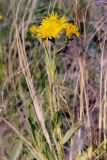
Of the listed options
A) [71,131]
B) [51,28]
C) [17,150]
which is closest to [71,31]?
[51,28]

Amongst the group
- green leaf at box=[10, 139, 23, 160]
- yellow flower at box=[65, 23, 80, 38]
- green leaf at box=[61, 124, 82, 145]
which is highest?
yellow flower at box=[65, 23, 80, 38]

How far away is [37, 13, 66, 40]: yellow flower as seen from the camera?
4.18ft

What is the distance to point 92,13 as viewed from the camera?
6.63ft

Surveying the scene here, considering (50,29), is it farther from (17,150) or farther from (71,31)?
(17,150)

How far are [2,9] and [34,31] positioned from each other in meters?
1.43

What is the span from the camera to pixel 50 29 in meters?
1.29

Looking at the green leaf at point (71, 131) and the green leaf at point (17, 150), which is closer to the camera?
the green leaf at point (71, 131)

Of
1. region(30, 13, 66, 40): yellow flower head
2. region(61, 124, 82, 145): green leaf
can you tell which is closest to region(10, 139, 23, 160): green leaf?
region(61, 124, 82, 145): green leaf

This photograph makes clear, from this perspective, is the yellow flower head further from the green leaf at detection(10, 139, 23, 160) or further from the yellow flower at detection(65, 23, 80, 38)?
the green leaf at detection(10, 139, 23, 160)

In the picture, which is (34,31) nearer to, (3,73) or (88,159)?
(88,159)

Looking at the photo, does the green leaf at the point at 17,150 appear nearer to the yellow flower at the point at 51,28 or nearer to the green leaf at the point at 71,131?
the green leaf at the point at 71,131

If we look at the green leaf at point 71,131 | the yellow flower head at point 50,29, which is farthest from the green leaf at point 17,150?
the yellow flower head at point 50,29

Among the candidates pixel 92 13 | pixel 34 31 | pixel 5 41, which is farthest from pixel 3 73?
pixel 34 31

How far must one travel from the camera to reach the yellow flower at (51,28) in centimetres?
127
